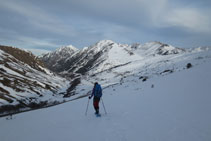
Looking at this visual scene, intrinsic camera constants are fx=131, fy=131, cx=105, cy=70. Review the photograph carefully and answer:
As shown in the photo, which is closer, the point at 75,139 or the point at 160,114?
the point at 75,139

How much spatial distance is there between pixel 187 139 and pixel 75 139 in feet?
16.4

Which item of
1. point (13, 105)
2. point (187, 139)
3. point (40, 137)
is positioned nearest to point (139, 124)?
point (187, 139)

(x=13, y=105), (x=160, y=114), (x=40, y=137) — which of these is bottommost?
(x=13, y=105)

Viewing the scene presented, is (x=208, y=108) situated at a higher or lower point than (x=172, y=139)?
higher

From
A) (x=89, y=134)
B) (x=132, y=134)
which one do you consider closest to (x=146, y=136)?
(x=132, y=134)

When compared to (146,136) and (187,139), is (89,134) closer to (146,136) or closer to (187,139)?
(146,136)

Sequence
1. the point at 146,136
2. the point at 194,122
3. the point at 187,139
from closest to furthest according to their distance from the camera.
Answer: the point at 187,139
the point at 146,136
the point at 194,122

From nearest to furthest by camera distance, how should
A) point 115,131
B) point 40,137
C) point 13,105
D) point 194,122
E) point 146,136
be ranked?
point 146,136 < point 194,122 < point 115,131 < point 40,137 < point 13,105

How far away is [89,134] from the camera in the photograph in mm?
6941

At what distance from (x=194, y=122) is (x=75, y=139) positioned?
583 centimetres

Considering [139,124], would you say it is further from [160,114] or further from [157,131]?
[160,114]

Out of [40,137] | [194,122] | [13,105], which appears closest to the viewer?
[194,122]

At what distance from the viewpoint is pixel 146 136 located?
581 centimetres

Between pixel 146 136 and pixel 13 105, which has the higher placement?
pixel 146 136
